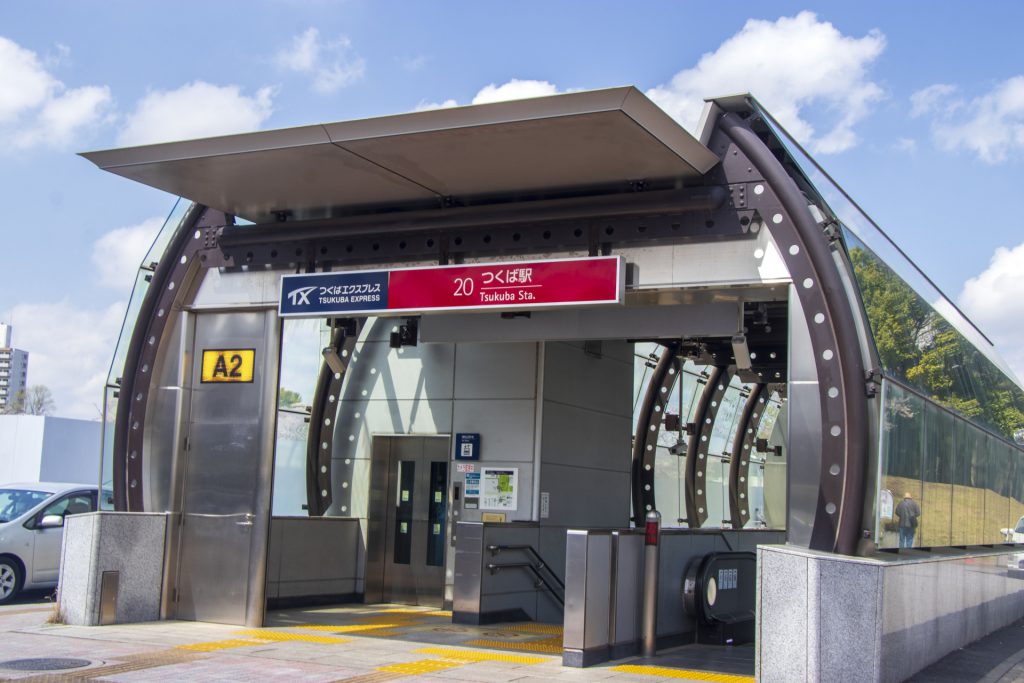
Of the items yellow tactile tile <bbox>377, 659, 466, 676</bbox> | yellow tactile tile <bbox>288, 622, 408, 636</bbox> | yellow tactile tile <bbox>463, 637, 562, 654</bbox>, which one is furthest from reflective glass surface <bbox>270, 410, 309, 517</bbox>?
yellow tactile tile <bbox>377, 659, 466, 676</bbox>

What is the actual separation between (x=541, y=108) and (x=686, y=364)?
11.4m

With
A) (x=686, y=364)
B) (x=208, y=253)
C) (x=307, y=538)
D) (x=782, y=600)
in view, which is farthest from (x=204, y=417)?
(x=686, y=364)

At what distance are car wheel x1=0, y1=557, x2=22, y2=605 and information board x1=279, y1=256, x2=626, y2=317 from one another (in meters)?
5.89

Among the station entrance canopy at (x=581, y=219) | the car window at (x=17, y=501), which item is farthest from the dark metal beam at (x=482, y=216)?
the car window at (x=17, y=501)

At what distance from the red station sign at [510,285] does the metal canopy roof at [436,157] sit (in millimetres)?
806

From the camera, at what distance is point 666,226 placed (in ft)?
32.6

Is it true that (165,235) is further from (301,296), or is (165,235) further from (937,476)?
(937,476)

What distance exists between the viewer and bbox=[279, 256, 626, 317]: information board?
973cm

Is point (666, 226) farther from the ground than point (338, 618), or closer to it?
farther from the ground

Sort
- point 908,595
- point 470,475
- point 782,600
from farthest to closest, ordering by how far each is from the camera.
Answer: point 470,475, point 908,595, point 782,600

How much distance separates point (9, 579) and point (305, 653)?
20.9 feet

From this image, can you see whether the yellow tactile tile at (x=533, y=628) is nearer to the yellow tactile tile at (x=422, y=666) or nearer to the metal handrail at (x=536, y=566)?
the metal handrail at (x=536, y=566)

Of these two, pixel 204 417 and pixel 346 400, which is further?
pixel 346 400

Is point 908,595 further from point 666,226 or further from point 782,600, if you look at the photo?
point 666,226
